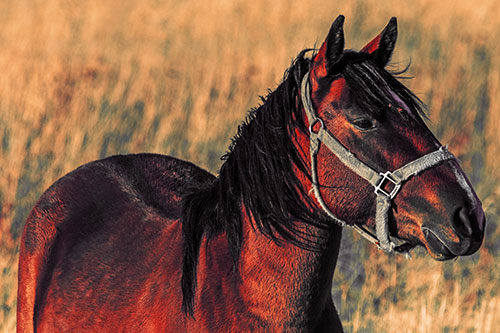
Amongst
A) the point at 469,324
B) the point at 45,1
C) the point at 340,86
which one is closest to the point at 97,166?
the point at 340,86

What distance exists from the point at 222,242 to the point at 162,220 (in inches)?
33.2

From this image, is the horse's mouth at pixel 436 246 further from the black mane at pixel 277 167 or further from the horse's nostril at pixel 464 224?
the black mane at pixel 277 167

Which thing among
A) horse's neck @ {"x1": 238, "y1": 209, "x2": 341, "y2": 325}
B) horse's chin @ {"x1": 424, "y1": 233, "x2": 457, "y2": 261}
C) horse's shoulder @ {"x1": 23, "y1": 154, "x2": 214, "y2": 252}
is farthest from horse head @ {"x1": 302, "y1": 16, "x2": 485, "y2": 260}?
horse's shoulder @ {"x1": 23, "y1": 154, "x2": 214, "y2": 252}

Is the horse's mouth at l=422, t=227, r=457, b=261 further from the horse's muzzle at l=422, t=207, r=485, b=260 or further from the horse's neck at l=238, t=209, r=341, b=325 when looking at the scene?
the horse's neck at l=238, t=209, r=341, b=325

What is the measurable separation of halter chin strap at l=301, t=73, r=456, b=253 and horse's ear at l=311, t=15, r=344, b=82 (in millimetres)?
71

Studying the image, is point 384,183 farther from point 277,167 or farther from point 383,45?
point 383,45

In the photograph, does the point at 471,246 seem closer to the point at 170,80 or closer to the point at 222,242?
the point at 222,242

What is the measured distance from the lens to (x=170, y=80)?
29.9ft

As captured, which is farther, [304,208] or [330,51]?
[304,208]

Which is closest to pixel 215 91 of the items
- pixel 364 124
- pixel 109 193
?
pixel 109 193

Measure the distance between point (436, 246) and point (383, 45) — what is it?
2.84 ft

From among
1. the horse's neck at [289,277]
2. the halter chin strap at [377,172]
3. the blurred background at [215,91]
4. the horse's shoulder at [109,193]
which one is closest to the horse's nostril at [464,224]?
the halter chin strap at [377,172]

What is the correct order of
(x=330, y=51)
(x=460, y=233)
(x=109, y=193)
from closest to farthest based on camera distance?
1. (x=460, y=233)
2. (x=330, y=51)
3. (x=109, y=193)

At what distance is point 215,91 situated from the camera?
28.6 ft
